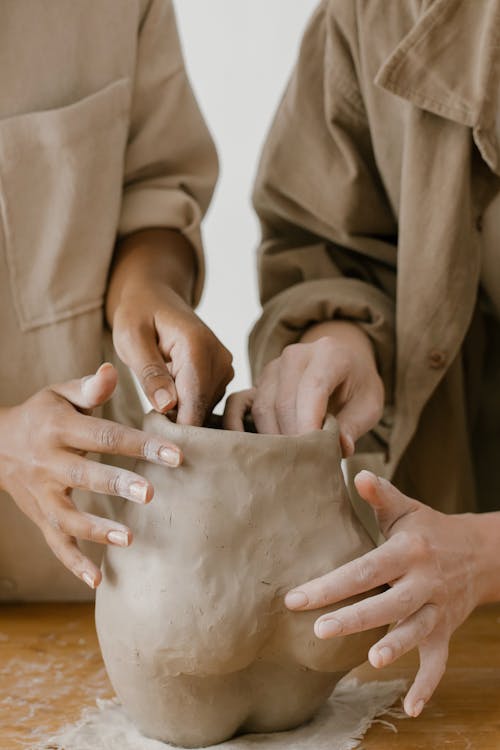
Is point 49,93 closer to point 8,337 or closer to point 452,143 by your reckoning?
point 8,337

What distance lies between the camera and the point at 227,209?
2.65 metres

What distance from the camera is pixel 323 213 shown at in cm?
144

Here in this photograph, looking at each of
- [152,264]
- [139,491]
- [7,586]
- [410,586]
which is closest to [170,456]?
[139,491]

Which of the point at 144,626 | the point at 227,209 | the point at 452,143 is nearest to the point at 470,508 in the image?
the point at 452,143

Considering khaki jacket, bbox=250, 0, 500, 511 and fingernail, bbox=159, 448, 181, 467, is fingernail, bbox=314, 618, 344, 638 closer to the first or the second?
fingernail, bbox=159, 448, 181, 467

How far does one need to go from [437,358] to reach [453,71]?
365mm

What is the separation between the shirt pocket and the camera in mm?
1226

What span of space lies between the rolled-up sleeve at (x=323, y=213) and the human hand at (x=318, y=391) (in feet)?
0.20

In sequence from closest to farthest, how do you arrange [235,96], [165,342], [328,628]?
[328,628], [165,342], [235,96]

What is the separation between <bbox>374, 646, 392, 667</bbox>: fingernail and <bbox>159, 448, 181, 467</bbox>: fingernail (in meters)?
0.24

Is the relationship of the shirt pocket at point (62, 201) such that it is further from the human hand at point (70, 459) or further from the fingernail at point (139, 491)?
the fingernail at point (139, 491)

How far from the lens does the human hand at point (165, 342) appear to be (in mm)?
1035

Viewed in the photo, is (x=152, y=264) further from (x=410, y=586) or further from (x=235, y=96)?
(x=235, y=96)

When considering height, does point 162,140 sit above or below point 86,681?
above
